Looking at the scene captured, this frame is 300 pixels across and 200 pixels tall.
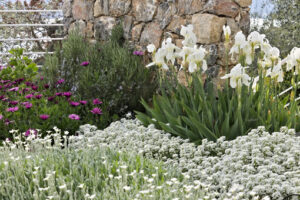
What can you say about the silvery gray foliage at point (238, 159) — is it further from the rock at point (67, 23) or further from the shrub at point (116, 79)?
the rock at point (67, 23)

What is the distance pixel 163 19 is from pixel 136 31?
0.67 metres

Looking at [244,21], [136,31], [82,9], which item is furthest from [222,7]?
[82,9]

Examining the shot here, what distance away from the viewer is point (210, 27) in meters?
4.52

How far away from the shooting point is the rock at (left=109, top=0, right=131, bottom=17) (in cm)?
599

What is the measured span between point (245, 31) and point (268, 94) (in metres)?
1.08

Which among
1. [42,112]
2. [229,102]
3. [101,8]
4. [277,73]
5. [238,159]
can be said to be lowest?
[42,112]

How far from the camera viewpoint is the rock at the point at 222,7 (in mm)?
4500

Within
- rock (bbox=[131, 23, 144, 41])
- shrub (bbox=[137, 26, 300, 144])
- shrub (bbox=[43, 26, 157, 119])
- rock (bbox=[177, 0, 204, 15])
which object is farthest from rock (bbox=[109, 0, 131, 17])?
shrub (bbox=[137, 26, 300, 144])

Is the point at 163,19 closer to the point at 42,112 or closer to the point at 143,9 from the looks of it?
the point at 143,9

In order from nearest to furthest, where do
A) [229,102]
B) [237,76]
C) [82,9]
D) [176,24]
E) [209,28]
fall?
1. [237,76]
2. [229,102]
3. [209,28]
4. [176,24]
5. [82,9]

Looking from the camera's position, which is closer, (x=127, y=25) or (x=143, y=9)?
(x=143, y=9)

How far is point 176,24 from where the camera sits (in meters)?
5.04

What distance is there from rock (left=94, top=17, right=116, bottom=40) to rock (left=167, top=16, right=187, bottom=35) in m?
1.46

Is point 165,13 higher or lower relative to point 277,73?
higher
